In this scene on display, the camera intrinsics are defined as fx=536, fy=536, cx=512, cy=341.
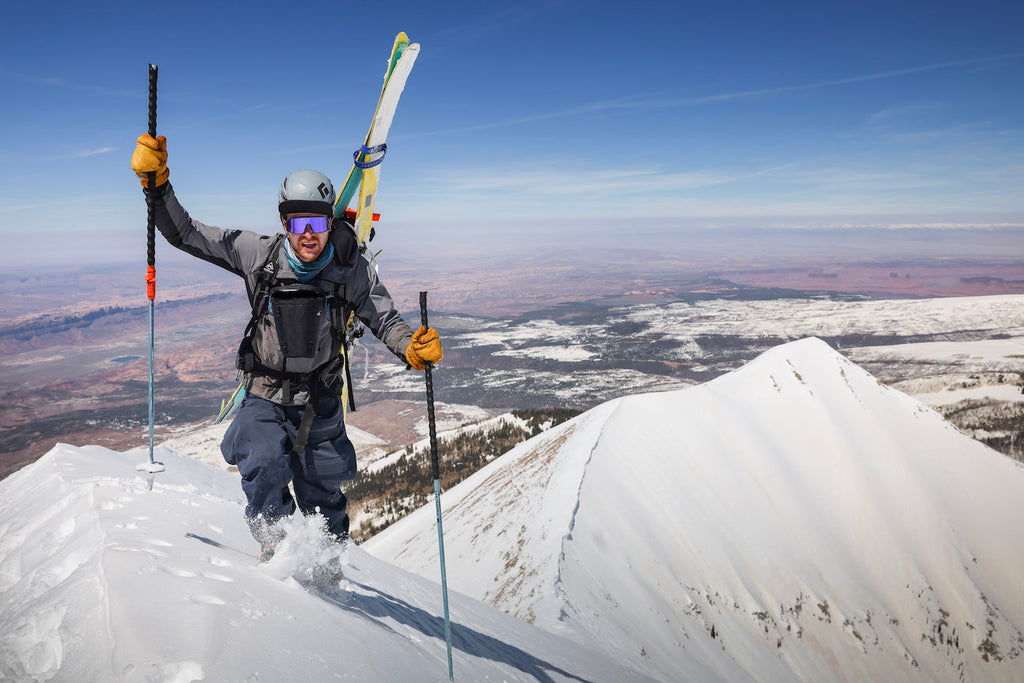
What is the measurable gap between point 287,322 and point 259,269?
68cm

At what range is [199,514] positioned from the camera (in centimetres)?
862

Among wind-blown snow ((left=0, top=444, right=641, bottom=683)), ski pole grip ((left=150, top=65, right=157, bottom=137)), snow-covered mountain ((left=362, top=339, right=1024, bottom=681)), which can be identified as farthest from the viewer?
snow-covered mountain ((left=362, top=339, right=1024, bottom=681))

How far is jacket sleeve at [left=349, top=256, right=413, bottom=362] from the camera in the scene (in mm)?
6547

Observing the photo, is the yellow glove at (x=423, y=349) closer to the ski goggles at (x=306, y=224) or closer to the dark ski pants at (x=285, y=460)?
the dark ski pants at (x=285, y=460)

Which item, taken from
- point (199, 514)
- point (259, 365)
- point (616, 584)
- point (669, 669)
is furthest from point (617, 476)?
point (259, 365)

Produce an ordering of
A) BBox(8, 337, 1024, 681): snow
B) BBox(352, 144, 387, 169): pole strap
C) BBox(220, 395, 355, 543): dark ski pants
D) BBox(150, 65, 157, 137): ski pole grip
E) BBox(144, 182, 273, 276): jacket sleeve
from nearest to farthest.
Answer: BBox(8, 337, 1024, 681): snow, BBox(144, 182, 273, 276): jacket sleeve, BBox(220, 395, 355, 543): dark ski pants, BBox(150, 65, 157, 137): ski pole grip, BBox(352, 144, 387, 169): pole strap

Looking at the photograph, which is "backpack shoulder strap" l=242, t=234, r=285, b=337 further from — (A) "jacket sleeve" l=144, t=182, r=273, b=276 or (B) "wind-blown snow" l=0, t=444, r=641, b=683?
(B) "wind-blown snow" l=0, t=444, r=641, b=683

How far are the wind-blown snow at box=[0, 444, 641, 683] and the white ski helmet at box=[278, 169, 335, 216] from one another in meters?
3.83

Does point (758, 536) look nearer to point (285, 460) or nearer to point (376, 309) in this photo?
point (376, 309)

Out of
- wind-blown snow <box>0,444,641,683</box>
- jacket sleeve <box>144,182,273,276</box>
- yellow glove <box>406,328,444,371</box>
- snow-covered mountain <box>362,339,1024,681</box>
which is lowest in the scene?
snow-covered mountain <box>362,339,1024,681</box>

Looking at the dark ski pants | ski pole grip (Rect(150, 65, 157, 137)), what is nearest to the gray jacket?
the dark ski pants

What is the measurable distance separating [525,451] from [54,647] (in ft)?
118

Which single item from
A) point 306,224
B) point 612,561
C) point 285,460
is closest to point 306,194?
point 306,224

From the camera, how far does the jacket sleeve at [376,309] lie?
6.55 metres
